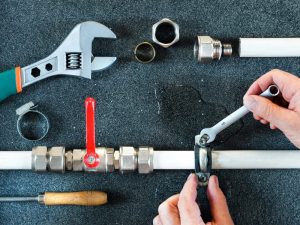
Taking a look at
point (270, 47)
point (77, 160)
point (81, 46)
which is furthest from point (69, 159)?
point (270, 47)

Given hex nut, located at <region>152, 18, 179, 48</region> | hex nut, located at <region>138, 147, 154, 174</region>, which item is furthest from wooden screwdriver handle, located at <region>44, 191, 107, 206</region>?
hex nut, located at <region>152, 18, 179, 48</region>

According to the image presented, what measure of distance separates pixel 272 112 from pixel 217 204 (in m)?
0.22

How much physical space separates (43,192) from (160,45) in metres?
0.40

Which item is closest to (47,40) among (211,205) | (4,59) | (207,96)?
(4,59)

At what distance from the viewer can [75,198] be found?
99 cm

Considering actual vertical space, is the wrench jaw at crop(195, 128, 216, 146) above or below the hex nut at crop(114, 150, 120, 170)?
above

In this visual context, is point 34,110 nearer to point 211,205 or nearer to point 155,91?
point 155,91

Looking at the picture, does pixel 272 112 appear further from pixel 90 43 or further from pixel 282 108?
pixel 90 43

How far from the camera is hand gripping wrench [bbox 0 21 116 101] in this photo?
98 cm

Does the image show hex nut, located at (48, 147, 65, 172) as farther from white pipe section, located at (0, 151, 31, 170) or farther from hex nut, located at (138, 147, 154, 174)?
hex nut, located at (138, 147, 154, 174)

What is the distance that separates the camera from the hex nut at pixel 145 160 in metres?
0.97

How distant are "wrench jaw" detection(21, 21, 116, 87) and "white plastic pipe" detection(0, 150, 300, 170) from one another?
0.52 ft

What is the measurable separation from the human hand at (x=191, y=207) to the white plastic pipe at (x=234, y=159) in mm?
35

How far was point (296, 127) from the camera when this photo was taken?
876mm
